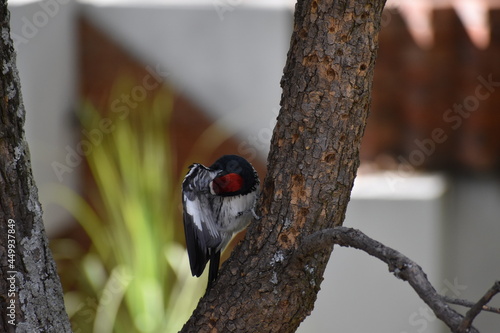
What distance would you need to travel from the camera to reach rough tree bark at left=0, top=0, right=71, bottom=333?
1386 mm

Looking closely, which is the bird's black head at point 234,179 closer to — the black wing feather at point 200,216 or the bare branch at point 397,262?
the black wing feather at point 200,216

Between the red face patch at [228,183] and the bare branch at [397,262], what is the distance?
0.63 meters

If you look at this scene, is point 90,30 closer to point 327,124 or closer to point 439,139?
point 439,139

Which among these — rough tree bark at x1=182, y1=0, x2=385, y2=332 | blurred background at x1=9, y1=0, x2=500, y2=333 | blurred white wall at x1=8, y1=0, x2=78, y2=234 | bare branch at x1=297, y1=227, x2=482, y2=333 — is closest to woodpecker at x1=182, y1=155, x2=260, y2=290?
rough tree bark at x1=182, y1=0, x2=385, y2=332

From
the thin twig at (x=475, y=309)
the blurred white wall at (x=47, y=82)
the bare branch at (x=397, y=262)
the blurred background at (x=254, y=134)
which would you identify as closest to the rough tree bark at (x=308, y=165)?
the bare branch at (x=397, y=262)

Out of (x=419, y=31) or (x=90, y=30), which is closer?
(x=419, y=31)

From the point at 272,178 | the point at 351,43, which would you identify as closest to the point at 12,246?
the point at 272,178

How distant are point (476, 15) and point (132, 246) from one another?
1965mm

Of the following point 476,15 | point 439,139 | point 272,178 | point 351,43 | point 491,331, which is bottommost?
point 491,331

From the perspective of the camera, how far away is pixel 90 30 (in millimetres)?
3855

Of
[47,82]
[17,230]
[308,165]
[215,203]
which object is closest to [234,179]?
[215,203]

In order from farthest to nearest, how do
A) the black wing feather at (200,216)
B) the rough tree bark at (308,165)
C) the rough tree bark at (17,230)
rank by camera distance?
the black wing feather at (200,216) → the rough tree bark at (308,165) → the rough tree bark at (17,230)

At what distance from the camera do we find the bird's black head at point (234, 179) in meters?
2.16

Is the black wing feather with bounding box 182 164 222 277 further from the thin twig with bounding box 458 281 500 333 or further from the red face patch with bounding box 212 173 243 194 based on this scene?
the thin twig with bounding box 458 281 500 333
